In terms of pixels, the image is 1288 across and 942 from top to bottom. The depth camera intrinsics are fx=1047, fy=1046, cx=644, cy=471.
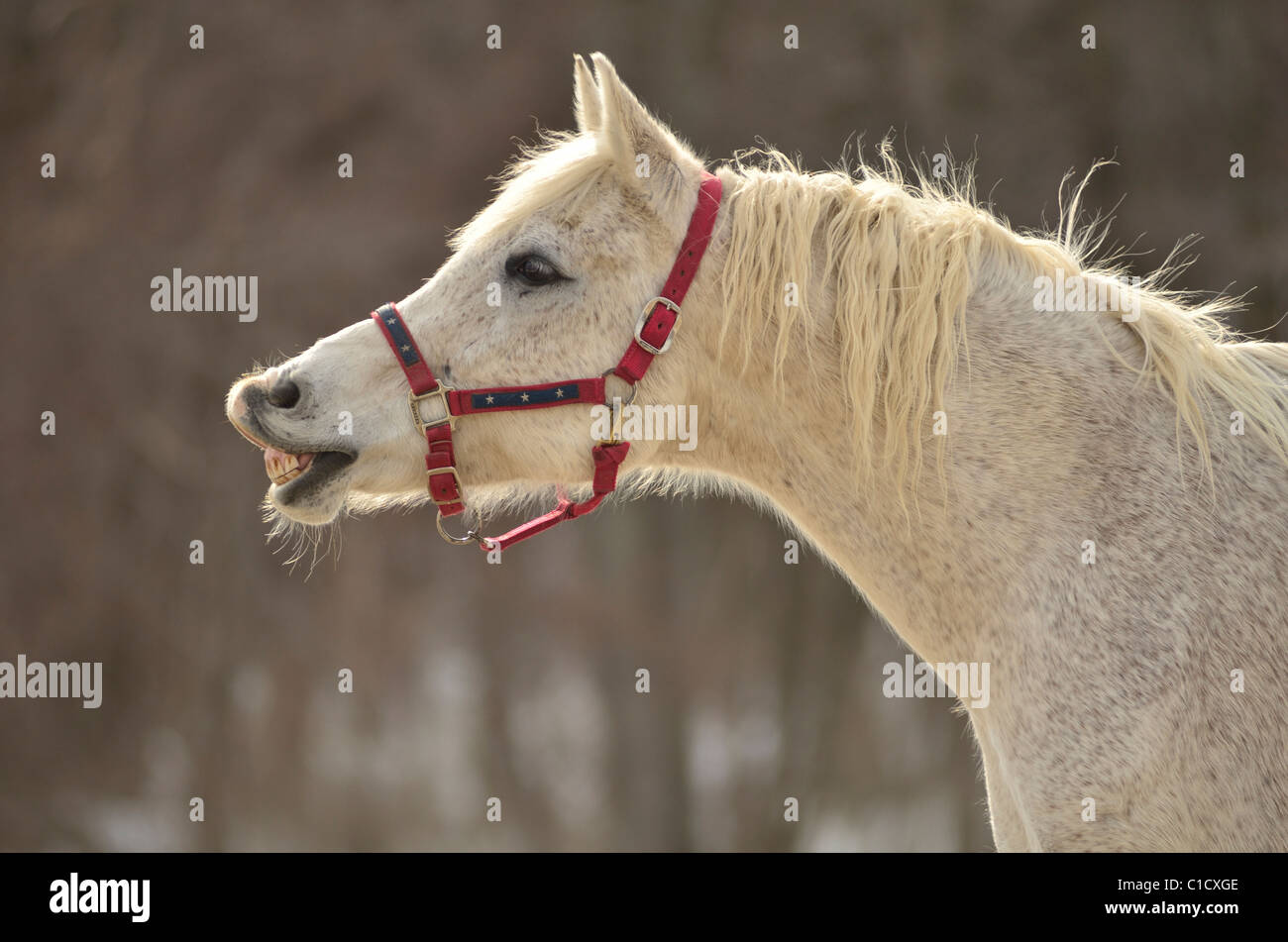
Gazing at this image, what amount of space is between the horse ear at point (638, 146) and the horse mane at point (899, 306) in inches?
5.9

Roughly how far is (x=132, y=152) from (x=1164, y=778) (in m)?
5.98

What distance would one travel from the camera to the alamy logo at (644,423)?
6.84 feet

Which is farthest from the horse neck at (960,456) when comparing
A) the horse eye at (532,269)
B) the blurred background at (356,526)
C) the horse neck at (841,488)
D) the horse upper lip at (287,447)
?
the blurred background at (356,526)

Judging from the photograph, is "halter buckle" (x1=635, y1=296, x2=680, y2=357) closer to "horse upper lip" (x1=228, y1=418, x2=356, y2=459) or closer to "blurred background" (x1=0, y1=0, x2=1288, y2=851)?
"horse upper lip" (x1=228, y1=418, x2=356, y2=459)

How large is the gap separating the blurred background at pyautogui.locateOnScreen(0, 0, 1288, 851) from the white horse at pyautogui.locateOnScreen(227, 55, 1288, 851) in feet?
12.2

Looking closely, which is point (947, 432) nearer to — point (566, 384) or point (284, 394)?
point (566, 384)

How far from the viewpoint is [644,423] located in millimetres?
2104

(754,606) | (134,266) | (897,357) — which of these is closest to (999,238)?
(897,357)

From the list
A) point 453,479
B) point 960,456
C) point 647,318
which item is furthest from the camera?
point 453,479

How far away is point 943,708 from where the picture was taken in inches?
227

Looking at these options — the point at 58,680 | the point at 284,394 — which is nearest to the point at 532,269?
the point at 284,394

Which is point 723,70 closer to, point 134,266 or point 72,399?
point 134,266

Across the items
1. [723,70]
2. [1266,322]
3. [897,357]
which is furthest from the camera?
[723,70]

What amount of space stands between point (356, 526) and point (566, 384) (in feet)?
13.6
